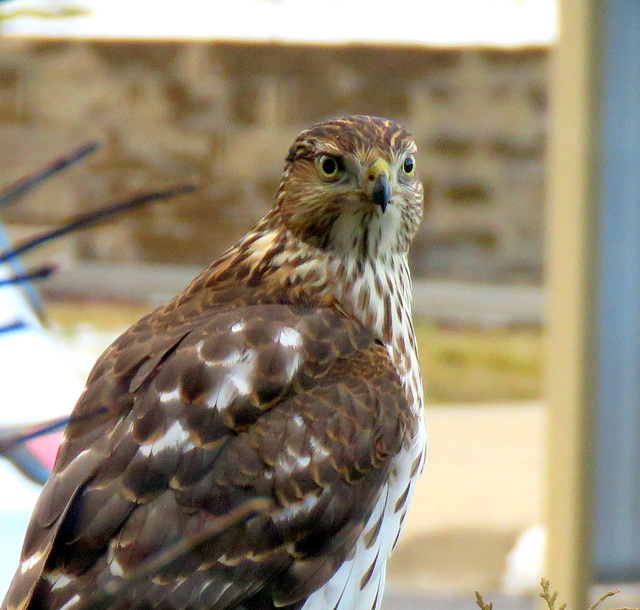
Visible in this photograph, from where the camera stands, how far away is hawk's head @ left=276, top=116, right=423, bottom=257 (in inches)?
61.4

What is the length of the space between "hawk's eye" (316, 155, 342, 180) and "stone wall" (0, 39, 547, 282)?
3633mm

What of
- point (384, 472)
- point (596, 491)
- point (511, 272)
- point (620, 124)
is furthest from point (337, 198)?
point (511, 272)

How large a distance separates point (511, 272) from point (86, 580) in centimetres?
435

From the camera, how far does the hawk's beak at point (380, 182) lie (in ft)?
4.99

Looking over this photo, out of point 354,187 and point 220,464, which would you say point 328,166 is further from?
point 220,464

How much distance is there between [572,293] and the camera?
3.20 meters

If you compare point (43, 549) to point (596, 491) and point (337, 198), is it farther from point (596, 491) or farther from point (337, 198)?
point (596, 491)

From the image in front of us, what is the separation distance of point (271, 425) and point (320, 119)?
154 inches

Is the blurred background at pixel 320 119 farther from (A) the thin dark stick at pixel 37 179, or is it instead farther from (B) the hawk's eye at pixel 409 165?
(A) the thin dark stick at pixel 37 179

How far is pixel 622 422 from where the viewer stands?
127 inches

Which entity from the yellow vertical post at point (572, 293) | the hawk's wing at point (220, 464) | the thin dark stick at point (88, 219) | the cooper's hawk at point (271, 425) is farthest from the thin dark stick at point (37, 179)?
the yellow vertical post at point (572, 293)

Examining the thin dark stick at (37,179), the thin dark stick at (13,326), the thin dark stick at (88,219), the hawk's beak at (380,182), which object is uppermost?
the thin dark stick at (37,179)

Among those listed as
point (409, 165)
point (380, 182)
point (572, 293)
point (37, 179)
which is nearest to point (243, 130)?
point (572, 293)

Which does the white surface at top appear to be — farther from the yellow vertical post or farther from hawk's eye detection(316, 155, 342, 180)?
hawk's eye detection(316, 155, 342, 180)
